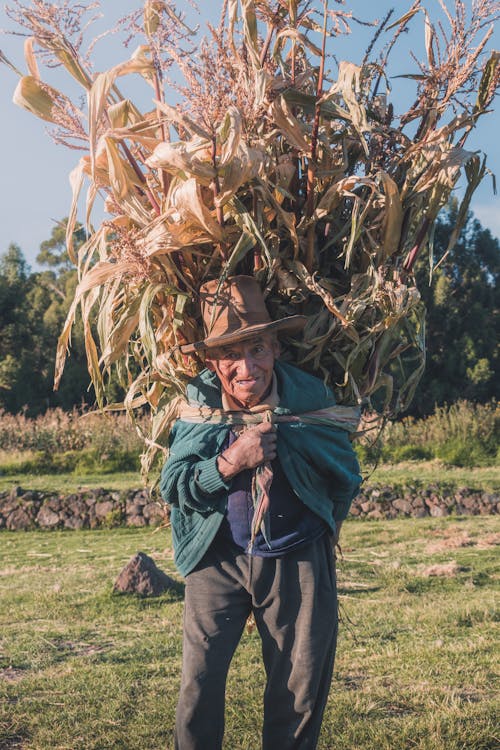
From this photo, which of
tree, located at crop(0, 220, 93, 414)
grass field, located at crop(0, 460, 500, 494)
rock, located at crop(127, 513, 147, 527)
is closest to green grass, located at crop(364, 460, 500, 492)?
grass field, located at crop(0, 460, 500, 494)

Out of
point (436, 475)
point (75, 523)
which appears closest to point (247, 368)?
point (75, 523)

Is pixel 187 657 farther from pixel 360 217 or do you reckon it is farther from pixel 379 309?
pixel 360 217

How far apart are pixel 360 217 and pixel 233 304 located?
54 cm

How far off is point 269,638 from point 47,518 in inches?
298

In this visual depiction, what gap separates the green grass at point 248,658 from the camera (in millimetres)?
3545

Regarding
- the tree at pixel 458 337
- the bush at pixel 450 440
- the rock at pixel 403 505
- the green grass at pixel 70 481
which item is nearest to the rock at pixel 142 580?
the green grass at pixel 70 481

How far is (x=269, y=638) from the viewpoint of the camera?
270 cm

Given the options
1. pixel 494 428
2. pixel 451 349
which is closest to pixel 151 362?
pixel 494 428

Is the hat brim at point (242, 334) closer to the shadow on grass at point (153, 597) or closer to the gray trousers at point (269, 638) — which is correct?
the gray trousers at point (269, 638)

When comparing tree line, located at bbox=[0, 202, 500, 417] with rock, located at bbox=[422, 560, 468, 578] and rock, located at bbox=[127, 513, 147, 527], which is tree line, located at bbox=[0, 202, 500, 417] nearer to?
rock, located at bbox=[127, 513, 147, 527]

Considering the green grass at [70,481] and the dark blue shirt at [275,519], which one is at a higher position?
the dark blue shirt at [275,519]

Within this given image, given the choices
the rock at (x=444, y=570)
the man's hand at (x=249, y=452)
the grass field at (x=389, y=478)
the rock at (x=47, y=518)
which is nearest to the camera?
the man's hand at (x=249, y=452)

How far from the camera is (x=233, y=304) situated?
268 cm

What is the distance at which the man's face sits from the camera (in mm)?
2654
